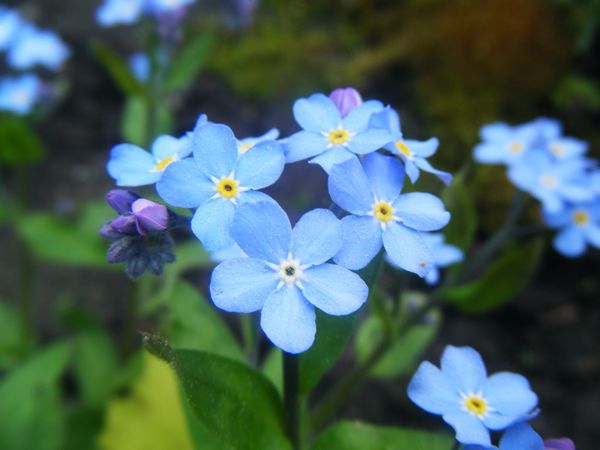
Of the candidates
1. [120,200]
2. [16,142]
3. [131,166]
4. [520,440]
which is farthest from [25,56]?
[520,440]

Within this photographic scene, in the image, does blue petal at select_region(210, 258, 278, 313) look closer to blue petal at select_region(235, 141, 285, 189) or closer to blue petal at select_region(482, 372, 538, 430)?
blue petal at select_region(235, 141, 285, 189)

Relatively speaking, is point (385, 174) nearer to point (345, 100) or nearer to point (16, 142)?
point (345, 100)

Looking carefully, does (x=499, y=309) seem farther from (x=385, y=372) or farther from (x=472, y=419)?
(x=472, y=419)

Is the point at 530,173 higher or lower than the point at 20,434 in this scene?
higher

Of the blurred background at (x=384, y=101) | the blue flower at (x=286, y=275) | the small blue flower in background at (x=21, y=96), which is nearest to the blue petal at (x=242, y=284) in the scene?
the blue flower at (x=286, y=275)

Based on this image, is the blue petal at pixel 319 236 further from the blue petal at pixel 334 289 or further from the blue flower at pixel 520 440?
the blue flower at pixel 520 440

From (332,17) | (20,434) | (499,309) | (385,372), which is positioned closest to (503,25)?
(332,17)

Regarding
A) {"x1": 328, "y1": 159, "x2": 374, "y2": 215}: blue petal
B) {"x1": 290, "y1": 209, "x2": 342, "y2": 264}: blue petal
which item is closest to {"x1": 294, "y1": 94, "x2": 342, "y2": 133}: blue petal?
{"x1": 328, "y1": 159, "x2": 374, "y2": 215}: blue petal
